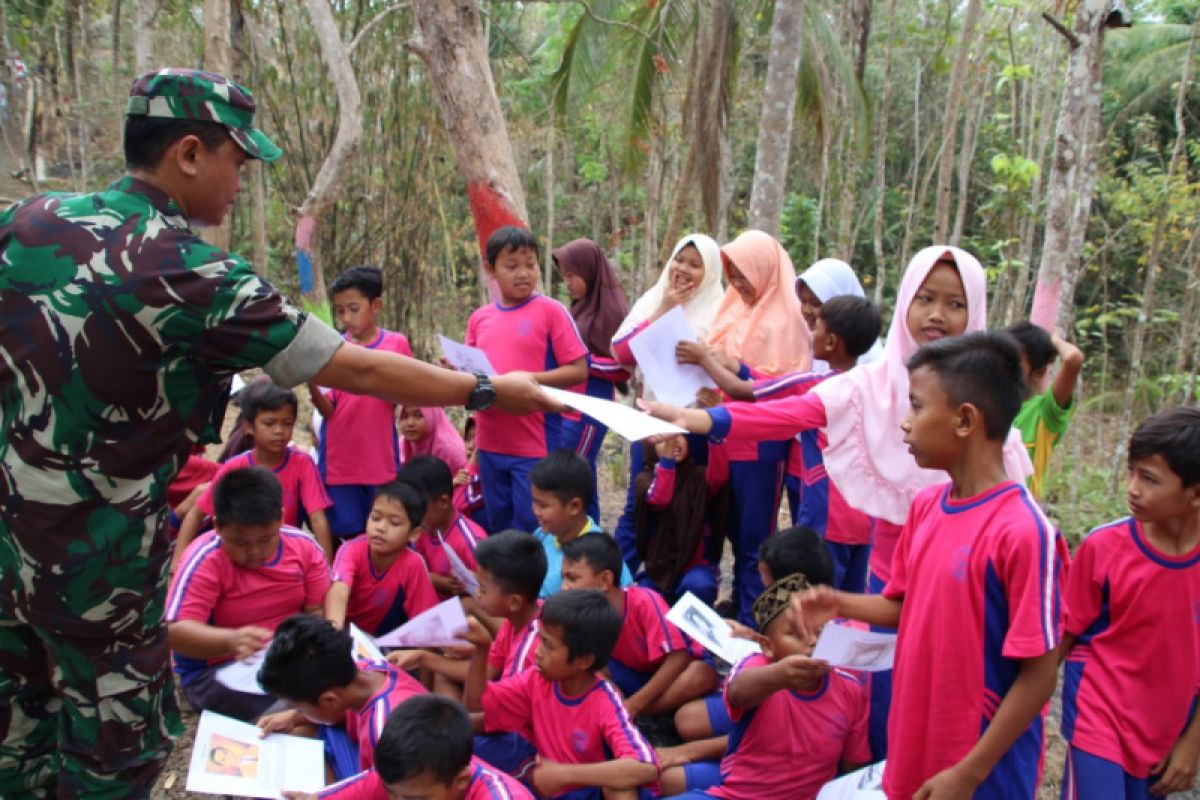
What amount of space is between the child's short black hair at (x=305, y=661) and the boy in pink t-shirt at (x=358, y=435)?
1.55 metres

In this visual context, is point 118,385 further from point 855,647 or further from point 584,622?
point 855,647

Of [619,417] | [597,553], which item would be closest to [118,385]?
[619,417]

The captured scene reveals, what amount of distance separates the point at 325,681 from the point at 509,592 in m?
0.66

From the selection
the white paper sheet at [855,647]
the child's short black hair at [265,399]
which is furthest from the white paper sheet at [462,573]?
the white paper sheet at [855,647]

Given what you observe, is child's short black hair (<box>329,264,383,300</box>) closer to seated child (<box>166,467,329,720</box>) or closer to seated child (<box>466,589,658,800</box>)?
seated child (<box>166,467,329,720</box>)

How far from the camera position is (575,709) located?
8.48 feet

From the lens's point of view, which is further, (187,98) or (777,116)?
(777,116)

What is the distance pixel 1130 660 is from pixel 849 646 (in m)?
0.78

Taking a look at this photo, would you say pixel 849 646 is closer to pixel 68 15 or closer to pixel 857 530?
pixel 857 530

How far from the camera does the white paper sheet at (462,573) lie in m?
Answer: 3.30

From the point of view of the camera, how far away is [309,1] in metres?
6.16

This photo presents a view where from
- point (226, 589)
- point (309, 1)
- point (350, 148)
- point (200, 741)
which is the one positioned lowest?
point (200, 741)

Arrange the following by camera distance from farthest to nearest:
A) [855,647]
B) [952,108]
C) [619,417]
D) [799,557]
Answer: [952,108]
[799,557]
[619,417]
[855,647]

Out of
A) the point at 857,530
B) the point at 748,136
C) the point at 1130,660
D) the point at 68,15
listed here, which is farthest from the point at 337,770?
the point at 748,136
